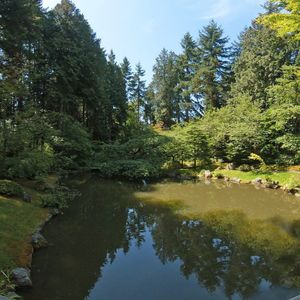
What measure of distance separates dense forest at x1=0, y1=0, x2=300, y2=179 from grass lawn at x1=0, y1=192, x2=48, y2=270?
10.8ft

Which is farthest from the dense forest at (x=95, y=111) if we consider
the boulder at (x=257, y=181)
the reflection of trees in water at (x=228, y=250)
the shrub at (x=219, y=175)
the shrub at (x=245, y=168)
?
the reflection of trees in water at (x=228, y=250)

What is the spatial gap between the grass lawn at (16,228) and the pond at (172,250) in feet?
1.58

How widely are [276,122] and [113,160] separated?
12531 millimetres

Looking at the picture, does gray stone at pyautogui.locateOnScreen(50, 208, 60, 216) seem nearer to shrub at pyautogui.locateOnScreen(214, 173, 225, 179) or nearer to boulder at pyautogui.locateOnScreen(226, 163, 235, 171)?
shrub at pyautogui.locateOnScreen(214, 173, 225, 179)

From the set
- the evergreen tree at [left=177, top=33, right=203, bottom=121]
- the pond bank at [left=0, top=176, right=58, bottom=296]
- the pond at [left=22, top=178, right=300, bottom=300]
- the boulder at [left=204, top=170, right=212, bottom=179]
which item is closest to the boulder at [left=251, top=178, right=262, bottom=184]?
the boulder at [left=204, top=170, right=212, bottom=179]

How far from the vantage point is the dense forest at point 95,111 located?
51.7 ft

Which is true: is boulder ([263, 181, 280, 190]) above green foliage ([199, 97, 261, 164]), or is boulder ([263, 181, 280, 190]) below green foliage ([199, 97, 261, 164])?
below

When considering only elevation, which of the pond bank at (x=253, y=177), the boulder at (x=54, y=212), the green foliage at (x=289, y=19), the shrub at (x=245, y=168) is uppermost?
the green foliage at (x=289, y=19)

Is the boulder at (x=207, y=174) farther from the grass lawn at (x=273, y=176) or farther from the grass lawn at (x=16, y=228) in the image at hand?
the grass lawn at (x=16, y=228)

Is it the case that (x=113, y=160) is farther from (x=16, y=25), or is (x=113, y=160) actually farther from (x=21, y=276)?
(x=21, y=276)

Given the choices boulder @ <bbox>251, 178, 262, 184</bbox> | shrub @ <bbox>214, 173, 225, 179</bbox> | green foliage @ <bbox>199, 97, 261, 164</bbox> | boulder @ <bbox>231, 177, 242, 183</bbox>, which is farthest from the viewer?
green foliage @ <bbox>199, 97, 261, 164</bbox>

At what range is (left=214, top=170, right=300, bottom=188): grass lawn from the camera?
18891mm

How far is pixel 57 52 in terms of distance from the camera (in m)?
27.1

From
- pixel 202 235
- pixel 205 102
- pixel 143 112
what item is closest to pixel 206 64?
pixel 205 102
